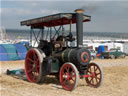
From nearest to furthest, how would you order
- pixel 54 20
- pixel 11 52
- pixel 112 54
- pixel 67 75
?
pixel 67 75, pixel 54 20, pixel 11 52, pixel 112 54

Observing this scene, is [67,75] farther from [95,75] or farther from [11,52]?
[11,52]

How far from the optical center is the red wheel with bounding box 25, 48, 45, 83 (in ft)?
25.1

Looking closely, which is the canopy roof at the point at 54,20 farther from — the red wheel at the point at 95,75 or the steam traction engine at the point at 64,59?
the red wheel at the point at 95,75

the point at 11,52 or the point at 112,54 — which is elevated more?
the point at 11,52

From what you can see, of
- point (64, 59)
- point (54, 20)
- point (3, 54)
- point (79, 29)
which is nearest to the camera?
point (79, 29)

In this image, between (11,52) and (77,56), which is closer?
(77,56)

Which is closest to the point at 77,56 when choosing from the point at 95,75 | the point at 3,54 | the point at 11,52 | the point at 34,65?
the point at 95,75

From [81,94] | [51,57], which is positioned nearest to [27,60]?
[51,57]

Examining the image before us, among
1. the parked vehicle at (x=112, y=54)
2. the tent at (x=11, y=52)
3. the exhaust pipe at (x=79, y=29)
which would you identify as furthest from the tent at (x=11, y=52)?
the exhaust pipe at (x=79, y=29)

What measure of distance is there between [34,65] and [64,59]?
4.48 ft

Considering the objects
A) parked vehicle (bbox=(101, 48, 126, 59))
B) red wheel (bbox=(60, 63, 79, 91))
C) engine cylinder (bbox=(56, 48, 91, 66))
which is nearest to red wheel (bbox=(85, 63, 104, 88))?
engine cylinder (bbox=(56, 48, 91, 66))

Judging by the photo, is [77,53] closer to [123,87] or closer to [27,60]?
[123,87]

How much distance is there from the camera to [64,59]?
24.0 feet

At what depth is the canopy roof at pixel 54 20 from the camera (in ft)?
24.2
